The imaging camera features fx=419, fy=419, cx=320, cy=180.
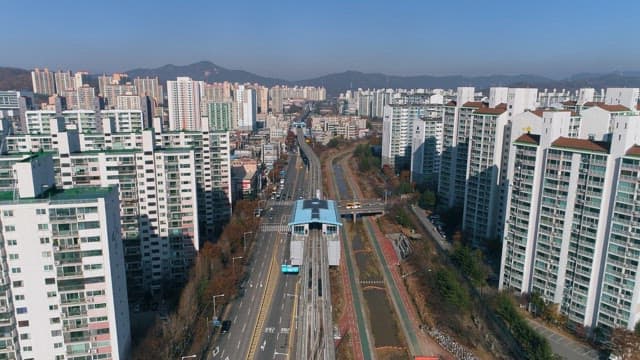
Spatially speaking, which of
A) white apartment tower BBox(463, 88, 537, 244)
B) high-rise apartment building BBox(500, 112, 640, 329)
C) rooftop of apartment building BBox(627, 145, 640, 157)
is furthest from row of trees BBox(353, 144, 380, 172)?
rooftop of apartment building BBox(627, 145, 640, 157)

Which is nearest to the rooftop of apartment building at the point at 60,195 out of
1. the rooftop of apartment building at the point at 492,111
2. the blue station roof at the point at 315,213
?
the blue station roof at the point at 315,213

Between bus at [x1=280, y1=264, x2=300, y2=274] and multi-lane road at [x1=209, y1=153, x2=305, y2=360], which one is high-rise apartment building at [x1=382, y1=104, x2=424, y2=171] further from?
bus at [x1=280, y1=264, x2=300, y2=274]

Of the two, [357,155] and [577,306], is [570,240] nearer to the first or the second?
[577,306]

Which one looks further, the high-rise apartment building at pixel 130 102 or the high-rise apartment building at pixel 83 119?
the high-rise apartment building at pixel 130 102

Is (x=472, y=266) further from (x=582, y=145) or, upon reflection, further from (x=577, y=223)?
(x=582, y=145)

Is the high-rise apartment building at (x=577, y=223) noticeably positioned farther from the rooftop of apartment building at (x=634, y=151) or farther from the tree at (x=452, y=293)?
the tree at (x=452, y=293)

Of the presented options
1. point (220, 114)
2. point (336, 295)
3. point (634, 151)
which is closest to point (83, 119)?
point (336, 295)
